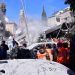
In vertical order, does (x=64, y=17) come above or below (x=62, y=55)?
above

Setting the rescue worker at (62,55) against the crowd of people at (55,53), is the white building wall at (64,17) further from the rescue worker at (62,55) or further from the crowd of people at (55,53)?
the rescue worker at (62,55)

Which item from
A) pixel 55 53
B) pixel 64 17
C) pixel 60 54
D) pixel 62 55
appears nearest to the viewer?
pixel 62 55

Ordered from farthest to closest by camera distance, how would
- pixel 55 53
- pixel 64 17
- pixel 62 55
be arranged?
1. pixel 64 17
2. pixel 55 53
3. pixel 62 55

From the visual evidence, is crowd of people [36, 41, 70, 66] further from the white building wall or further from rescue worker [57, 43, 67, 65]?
the white building wall

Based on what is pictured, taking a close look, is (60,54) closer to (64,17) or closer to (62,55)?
(62,55)

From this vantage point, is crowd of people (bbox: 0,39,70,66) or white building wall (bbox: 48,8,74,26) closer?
crowd of people (bbox: 0,39,70,66)

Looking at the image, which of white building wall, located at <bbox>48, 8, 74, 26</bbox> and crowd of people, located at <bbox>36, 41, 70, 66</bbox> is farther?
white building wall, located at <bbox>48, 8, 74, 26</bbox>

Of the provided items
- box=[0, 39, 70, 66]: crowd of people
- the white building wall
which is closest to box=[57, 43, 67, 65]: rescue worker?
box=[0, 39, 70, 66]: crowd of people

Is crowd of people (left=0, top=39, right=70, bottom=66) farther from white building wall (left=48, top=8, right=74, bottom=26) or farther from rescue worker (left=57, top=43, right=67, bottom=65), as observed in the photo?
white building wall (left=48, top=8, right=74, bottom=26)

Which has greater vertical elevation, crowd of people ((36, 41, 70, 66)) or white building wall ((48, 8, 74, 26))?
white building wall ((48, 8, 74, 26))

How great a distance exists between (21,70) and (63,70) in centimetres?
A: 92

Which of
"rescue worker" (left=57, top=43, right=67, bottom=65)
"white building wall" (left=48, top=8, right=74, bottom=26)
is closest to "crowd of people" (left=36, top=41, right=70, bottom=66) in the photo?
"rescue worker" (left=57, top=43, right=67, bottom=65)

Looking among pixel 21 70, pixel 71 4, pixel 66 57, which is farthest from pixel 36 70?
pixel 66 57

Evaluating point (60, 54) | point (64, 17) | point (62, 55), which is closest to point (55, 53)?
point (60, 54)
